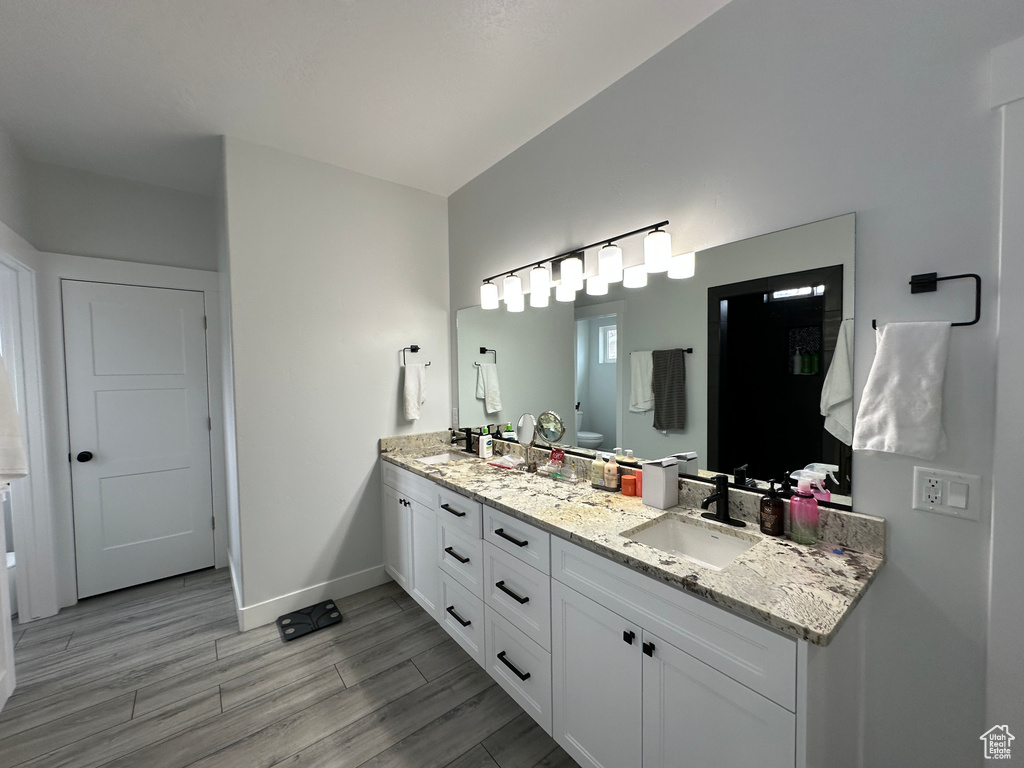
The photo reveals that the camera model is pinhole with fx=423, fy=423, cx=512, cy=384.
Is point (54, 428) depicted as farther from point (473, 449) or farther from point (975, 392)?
point (975, 392)

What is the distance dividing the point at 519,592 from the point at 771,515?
3.12 ft

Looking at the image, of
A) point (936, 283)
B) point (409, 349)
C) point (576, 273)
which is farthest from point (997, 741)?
point (409, 349)

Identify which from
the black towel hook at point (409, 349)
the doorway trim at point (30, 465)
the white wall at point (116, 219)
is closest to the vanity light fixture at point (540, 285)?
the black towel hook at point (409, 349)

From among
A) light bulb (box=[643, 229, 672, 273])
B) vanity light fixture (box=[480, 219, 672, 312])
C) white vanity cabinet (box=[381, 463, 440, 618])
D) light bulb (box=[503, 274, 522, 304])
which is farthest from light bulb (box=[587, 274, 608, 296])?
white vanity cabinet (box=[381, 463, 440, 618])

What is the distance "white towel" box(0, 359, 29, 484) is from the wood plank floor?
3.47 ft

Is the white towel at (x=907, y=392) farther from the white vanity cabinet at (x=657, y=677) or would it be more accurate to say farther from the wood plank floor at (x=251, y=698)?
the wood plank floor at (x=251, y=698)

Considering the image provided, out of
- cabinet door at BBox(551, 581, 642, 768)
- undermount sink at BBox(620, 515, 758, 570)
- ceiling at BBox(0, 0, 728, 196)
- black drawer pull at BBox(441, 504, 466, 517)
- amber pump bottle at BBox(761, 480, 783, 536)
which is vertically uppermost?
ceiling at BBox(0, 0, 728, 196)

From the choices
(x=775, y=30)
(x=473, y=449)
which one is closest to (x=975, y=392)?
(x=775, y=30)

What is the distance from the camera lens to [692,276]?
169 cm

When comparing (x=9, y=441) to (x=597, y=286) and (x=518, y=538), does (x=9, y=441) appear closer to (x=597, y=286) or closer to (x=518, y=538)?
(x=518, y=538)

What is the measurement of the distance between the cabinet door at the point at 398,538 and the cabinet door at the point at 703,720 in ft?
5.31

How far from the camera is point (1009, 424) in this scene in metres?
1.04

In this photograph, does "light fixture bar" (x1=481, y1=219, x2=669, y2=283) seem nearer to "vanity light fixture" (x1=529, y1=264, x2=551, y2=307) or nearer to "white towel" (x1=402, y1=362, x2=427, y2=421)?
Result: "vanity light fixture" (x1=529, y1=264, x2=551, y2=307)

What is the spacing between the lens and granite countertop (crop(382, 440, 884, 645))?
37.6 inches
